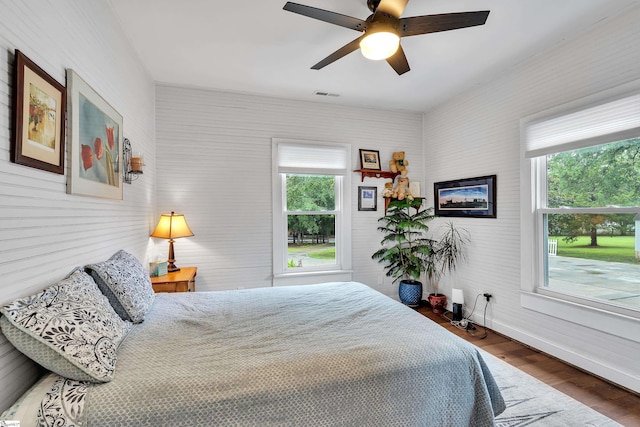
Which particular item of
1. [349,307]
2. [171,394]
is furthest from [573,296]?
[171,394]

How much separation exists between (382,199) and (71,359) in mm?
3846

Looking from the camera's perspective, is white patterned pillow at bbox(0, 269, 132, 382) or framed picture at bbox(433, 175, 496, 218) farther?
framed picture at bbox(433, 175, 496, 218)

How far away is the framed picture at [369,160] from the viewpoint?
167 inches

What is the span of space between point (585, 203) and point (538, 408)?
1.75 m

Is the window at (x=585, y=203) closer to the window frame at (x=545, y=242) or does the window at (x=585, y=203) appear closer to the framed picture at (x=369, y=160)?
the window frame at (x=545, y=242)

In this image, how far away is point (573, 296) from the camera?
2.64 meters

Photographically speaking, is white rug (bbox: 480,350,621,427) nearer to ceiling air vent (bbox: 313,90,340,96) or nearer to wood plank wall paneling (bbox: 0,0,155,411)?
wood plank wall paneling (bbox: 0,0,155,411)

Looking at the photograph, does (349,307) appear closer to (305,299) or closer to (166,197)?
(305,299)

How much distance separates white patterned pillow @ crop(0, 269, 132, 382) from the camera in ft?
3.60

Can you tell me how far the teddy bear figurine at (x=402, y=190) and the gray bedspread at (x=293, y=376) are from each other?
2635mm

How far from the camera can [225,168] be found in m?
3.72

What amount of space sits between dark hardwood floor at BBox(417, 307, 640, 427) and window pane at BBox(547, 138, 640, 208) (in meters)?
1.42

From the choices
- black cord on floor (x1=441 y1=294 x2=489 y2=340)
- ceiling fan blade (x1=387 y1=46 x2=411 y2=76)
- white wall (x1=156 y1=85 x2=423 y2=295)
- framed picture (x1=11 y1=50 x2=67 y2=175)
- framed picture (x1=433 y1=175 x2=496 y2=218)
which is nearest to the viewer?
framed picture (x1=11 y1=50 x2=67 y2=175)

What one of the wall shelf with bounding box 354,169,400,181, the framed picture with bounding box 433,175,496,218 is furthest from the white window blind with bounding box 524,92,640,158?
the wall shelf with bounding box 354,169,400,181
